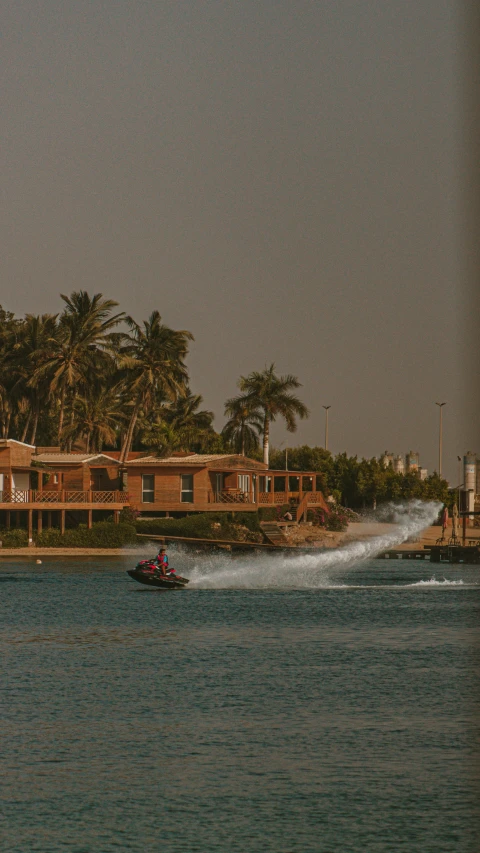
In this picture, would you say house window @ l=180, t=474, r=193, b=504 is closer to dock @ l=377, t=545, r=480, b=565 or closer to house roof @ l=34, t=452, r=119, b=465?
house roof @ l=34, t=452, r=119, b=465

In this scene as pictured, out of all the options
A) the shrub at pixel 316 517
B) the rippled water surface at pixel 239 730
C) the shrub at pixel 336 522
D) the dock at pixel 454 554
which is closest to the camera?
the rippled water surface at pixel 239 730

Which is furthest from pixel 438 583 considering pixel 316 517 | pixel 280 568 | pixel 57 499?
pixel 57 499

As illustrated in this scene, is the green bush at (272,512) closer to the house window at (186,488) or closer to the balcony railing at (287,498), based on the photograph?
the balcony railing at (287,498)

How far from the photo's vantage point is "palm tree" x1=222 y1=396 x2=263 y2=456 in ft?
364

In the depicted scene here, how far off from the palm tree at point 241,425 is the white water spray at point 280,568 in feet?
55.0

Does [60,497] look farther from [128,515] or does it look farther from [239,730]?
[239,730]

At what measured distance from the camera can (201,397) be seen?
4970 inches

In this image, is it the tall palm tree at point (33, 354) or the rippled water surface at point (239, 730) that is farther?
the tall palm tree at point (33, 354)

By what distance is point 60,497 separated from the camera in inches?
3570

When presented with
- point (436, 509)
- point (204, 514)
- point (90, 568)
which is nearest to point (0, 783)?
point (90, 568)

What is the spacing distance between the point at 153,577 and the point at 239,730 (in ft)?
102

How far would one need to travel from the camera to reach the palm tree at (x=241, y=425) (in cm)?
11088

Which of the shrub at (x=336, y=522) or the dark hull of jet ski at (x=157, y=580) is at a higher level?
the shrub at (x=336, y=522)

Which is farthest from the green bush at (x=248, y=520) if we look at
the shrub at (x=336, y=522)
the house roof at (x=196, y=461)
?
the shrub at (x=336, y=522)
